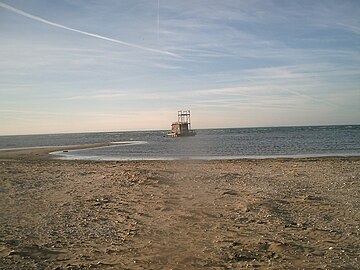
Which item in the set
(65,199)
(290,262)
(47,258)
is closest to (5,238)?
(47,258)

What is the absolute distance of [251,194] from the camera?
12570 millimetres

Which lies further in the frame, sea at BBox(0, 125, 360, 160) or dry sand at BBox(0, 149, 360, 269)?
sea at BBox(0, 125, 360, 160)

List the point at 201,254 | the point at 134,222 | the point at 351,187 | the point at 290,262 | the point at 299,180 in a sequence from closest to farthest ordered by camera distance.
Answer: the point at 290,262, the point at 201,254, the point at 134,222, the point at 351,187, the point at 299,180

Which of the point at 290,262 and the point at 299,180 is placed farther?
the point at 299,180

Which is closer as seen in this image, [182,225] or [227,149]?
[182,225]

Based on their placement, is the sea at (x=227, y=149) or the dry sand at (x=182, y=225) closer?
the dry sand at (x=182, y=225)

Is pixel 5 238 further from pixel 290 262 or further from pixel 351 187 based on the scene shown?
pixel 351 187

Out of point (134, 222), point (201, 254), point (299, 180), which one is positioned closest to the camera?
point (201, 254)

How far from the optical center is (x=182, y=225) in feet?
29.2

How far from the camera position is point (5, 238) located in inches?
307

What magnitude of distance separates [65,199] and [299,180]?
1090 cm

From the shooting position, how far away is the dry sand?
660 centimetres

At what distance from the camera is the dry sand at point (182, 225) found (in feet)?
21.7

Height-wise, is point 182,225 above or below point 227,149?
above
